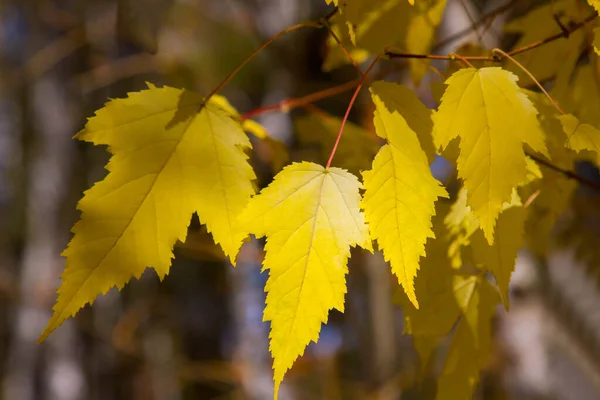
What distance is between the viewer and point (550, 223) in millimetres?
687

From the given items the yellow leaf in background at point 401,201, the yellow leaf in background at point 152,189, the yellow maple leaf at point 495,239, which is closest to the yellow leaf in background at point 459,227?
the yellow maple leaf at point 495,239

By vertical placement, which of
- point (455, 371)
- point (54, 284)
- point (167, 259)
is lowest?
point (455, 371)

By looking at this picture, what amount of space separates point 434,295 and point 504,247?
104 mm

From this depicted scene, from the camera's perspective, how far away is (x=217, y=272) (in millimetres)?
3979

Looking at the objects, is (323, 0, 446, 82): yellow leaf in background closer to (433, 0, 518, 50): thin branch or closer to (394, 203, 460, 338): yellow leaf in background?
(433, 0, 518, 50): thin branch

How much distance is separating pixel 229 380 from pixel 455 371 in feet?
4.55

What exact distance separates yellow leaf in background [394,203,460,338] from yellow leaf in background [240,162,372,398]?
138mm

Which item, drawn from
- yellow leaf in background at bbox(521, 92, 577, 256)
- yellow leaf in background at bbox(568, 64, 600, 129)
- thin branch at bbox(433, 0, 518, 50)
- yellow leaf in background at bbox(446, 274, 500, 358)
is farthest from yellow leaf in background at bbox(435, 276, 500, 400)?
thin branch at bbox(433, 0, 518, 50)

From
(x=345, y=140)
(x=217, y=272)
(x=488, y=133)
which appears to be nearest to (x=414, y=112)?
(x=488, y=133)

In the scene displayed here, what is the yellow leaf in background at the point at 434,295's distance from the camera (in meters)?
0.55

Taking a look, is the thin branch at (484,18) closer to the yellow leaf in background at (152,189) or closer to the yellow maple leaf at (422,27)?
the yellow maple leaf at (422,27)

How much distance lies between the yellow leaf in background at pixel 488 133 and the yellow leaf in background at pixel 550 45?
0.57ft

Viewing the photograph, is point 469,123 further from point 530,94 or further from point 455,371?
point 455,371

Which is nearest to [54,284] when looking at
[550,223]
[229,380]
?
[229,380]
